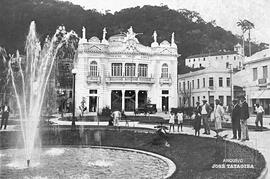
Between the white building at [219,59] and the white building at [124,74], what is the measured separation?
109 feet

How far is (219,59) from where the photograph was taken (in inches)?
3511

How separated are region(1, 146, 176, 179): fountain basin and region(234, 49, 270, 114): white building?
26.7 metres

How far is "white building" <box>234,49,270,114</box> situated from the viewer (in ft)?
122

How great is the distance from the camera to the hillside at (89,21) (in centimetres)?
6900

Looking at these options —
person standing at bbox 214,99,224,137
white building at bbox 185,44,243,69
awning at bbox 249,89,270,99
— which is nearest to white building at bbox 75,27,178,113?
awning at bbox 249,89,270,99

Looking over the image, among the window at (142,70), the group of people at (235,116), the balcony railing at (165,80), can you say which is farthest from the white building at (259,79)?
the group of people at (235,116)

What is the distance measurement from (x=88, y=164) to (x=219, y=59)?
8170 centimetres

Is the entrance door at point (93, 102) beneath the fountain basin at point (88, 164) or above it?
above

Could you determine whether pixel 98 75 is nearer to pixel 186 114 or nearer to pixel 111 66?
pixel 111 66

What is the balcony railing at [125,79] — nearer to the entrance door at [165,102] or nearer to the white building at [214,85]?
the entrance door at [165,102]

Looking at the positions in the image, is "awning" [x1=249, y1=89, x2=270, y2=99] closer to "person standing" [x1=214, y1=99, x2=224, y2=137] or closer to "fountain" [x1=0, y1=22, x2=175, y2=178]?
"person standing" [x1=214, y1=99, x2=224, y2=137]

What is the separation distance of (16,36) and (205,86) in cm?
3985

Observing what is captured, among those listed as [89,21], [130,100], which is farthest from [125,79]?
[89,21]

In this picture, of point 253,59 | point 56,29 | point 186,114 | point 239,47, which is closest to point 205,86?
point 253,59
